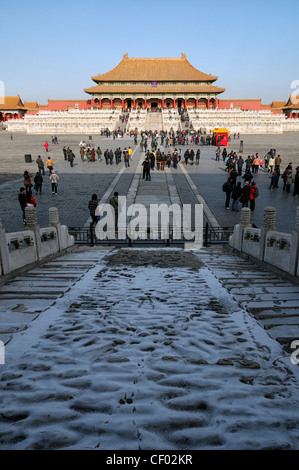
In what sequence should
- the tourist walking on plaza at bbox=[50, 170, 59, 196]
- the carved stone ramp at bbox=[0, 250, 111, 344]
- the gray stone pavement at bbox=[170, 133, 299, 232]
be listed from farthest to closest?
the tourist walking on plaza at bbox=[50, 170, 59, 196]
the gray stone pavement at bbox=[170, 133, 299, 232]
the carved stone ramp at bbox=[0, 250, 111, 344]

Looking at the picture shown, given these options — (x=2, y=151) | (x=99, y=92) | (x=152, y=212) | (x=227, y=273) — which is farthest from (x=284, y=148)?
(x=99, y=92)

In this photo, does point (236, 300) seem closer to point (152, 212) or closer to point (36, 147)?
point (152, 212)

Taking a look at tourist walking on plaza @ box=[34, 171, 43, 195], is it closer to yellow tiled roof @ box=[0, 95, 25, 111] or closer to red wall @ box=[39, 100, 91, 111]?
red wall @ box=[39, 100, 91, 111]

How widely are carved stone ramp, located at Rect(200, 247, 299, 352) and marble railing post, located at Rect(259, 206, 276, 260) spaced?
0.43m

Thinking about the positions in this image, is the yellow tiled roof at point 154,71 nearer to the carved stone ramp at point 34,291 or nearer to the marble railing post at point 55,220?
the marble railing post at point 55,220

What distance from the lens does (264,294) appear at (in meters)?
5.00

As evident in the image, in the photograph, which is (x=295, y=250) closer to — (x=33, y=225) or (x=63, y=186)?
(x=33, y=225)

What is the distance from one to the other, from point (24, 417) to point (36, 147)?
115 ft

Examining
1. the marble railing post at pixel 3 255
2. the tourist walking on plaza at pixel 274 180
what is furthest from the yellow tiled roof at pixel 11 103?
the marble railing post at pixel 3 255

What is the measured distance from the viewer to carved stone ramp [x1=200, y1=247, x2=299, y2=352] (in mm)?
3811

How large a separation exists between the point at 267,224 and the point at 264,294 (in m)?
2.70

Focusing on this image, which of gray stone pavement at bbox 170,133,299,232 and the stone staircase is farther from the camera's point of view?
the stone staircase

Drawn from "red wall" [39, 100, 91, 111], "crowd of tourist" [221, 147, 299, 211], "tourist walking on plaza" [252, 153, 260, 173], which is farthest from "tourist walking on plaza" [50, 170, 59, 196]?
"red wall" [39, 100, 91, 111]

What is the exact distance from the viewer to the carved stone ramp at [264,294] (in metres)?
3.81
